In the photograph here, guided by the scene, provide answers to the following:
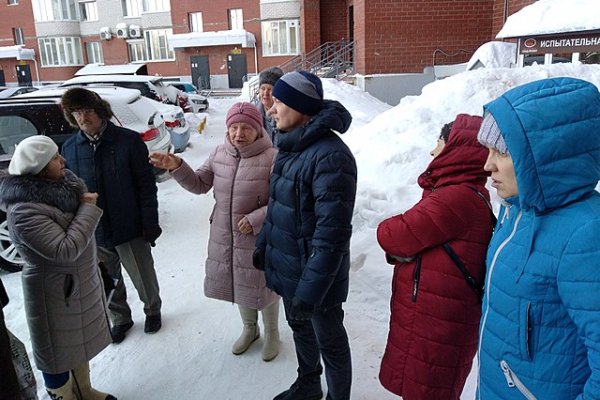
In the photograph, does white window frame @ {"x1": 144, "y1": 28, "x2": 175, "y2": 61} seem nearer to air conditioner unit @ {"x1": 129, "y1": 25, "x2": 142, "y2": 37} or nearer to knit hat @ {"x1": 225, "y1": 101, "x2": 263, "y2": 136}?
air conditioner unit @ {"x1": 129, "y1": 25, "x2": 142, "y2": 37}

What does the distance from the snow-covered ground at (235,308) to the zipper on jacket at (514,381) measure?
1327 millimetres

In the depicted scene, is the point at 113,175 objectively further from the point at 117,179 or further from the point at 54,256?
the point at 54,256

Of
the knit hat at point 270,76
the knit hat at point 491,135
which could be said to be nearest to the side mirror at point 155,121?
the knit hat at point 270,76

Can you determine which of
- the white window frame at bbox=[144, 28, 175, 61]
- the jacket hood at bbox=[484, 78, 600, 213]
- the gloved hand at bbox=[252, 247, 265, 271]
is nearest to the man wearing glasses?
the gloved hand at bbox=[252, 247, 265, 271]

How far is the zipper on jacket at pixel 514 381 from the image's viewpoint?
4.85 feet

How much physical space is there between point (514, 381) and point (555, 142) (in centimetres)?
78

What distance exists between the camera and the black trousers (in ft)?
5.21

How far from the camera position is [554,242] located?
4.37ft

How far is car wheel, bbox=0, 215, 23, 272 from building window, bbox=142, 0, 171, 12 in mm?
33231

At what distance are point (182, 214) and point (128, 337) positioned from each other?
3138 millimetres

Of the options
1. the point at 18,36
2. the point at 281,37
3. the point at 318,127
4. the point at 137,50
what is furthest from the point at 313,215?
the point at 18,36

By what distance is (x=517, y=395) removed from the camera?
60.5 inches

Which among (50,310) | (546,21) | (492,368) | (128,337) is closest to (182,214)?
(128,337)

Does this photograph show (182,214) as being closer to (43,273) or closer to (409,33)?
(43,273)
